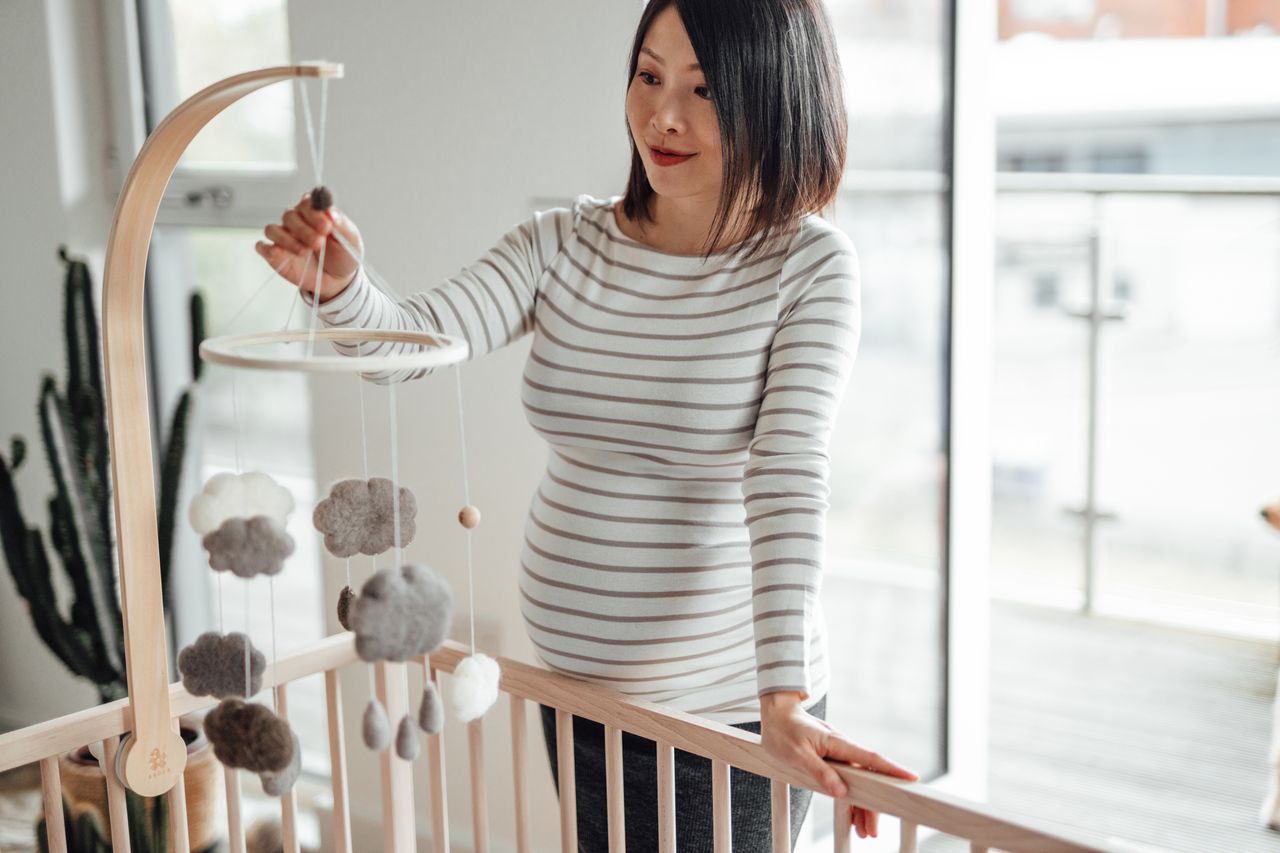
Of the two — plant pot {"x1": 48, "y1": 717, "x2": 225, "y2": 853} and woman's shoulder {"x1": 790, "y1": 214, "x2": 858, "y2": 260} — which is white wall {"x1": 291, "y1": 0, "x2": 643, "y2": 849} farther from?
woman's shoulder {"x1": 790, "y1": 214, "x2": 858, "y2": 260}

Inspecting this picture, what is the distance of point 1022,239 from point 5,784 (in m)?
2.52

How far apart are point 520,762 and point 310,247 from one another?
0.55 m

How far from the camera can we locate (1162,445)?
2928 millimetres

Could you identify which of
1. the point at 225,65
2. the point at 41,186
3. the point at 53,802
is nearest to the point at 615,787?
the point at 53,802

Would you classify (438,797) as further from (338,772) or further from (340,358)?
(340,358)

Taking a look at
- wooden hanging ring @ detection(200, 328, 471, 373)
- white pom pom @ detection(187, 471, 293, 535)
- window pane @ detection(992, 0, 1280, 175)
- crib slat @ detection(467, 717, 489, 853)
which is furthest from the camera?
window pane @ detection(992, 0, 1280, 175)

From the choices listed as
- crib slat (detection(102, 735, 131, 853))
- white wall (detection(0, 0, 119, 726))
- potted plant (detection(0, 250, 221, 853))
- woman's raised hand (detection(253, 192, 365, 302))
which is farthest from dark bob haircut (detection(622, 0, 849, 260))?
white wall (detection(0, 0, 119, 726))

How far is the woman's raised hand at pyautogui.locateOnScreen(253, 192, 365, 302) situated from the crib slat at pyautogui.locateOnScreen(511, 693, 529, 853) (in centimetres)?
43

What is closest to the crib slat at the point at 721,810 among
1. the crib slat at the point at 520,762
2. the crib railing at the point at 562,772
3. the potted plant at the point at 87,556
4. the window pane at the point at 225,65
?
the crib railing at the point at 562,772

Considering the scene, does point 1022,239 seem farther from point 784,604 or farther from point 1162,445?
point 784,604

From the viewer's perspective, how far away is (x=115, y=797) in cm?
110

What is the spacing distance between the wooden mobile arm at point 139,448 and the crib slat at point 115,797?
7 centimetres

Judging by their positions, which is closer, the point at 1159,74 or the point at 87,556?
the point at 87,556

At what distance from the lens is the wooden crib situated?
2.90 ft
